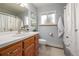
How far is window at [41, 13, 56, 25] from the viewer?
1384 millimetres

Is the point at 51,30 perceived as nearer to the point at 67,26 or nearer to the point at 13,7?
the point at 67,26

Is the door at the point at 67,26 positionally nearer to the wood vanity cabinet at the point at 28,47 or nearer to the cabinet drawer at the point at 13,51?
the wood vanity cabinet at the point at 28,47

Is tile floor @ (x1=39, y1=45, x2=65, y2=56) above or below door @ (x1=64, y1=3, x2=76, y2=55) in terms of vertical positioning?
below

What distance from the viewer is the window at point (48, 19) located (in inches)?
54.5

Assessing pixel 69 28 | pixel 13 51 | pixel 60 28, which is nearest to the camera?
pixel 13 51

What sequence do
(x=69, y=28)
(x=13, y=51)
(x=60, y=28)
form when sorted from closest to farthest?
1. (x=13, y=51)
2. (x=60, y=28)
3. (x=69, y=28)

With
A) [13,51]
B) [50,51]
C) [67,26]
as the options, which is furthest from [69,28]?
[13,51]

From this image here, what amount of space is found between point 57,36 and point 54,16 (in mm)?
314

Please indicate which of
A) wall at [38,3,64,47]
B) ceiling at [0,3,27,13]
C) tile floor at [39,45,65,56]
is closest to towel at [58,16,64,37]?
wall at [38,3,64,47]

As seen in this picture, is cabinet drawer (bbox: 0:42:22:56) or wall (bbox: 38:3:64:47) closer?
cabinet drawer (bbox: 0:42:22:56)

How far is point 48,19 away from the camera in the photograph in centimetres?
141

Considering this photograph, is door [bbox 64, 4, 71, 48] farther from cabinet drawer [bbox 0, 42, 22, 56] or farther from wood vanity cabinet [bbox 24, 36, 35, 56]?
cabinet drawer [bbox 0, 42, 22, 56]

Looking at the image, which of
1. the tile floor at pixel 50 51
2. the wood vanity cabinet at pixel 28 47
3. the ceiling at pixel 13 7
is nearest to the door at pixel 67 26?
the tile floor at pixel 50 51

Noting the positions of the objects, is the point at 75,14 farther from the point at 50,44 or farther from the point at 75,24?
the point at 50,44
